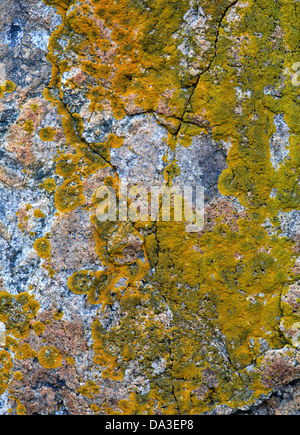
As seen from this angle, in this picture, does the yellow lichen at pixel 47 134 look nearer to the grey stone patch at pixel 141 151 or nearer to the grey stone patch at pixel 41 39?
the grey stone patch at pixel 141 151

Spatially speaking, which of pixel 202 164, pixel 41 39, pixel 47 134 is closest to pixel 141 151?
pixel 202 164

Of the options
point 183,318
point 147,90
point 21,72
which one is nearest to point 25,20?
point 21,72

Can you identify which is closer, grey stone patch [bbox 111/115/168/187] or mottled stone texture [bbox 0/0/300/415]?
mottled stone texture [bbox 0/0/300/415]

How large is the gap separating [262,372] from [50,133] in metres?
3.23

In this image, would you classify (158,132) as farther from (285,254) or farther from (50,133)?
(285,254)

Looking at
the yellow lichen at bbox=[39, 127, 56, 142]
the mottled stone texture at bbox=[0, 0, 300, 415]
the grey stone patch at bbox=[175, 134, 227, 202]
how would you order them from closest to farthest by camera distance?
1. the mottled stone texture at bbox=[0, 0, 300, 415]
2. the grey stone patch at bbox=[175, 134, 227, 202]
3. the yellow lichen at bbox=[39, 127, 56, 142]

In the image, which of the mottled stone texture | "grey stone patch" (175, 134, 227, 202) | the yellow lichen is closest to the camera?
the mottled stone texture

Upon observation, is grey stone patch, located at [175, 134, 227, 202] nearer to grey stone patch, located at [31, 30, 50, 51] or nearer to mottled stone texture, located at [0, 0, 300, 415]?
mottled stone texture, located at [0, 0, 300, 415]

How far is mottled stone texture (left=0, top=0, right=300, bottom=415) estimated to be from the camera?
135 inches

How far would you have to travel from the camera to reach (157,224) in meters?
3.54

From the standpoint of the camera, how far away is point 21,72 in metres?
3.77

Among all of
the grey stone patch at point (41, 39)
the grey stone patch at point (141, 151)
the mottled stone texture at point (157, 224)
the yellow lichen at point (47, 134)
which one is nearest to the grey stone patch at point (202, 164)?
the mottled stone texture at point (157, 224)

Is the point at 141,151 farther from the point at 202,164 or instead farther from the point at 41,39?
the point at 41,39

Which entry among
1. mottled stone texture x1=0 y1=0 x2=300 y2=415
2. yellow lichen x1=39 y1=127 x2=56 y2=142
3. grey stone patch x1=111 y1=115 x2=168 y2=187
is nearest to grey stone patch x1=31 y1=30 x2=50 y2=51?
mottled stone texture x1=0 y1=0 x2=300 y2=415
